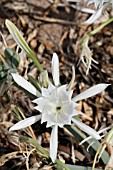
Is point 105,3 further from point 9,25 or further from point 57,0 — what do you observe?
point 57,0

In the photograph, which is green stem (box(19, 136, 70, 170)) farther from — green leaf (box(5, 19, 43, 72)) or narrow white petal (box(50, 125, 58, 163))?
green leaf (box(5, 19, 43, 72))

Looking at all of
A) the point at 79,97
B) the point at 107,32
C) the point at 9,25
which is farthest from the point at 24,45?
the point at 107,32

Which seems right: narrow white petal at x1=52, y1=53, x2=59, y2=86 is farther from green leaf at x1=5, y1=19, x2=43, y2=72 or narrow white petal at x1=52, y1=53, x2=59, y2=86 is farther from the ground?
the ground

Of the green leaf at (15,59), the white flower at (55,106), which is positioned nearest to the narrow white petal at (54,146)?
the white flower at (55,106)

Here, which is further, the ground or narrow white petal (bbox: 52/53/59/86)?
the ground

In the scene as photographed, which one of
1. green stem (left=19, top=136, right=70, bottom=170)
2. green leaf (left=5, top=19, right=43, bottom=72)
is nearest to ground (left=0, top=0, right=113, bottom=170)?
green stem (left=19, top=136, right=70, bottom=170)

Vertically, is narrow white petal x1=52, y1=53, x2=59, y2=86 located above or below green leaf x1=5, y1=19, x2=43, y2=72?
below

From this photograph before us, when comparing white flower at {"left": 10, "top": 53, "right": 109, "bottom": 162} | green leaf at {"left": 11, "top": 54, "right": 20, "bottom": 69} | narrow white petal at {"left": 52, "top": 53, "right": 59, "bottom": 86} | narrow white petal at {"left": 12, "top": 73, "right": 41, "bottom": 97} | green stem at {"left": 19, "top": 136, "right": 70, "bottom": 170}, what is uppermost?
green leaf at {"left": 11, "top": 54, "right": 20, "bottom": 69}

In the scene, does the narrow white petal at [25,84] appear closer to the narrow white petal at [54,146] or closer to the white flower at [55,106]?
the white flower at [55,106]

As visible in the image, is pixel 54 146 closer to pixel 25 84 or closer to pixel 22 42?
pixel 25 84
